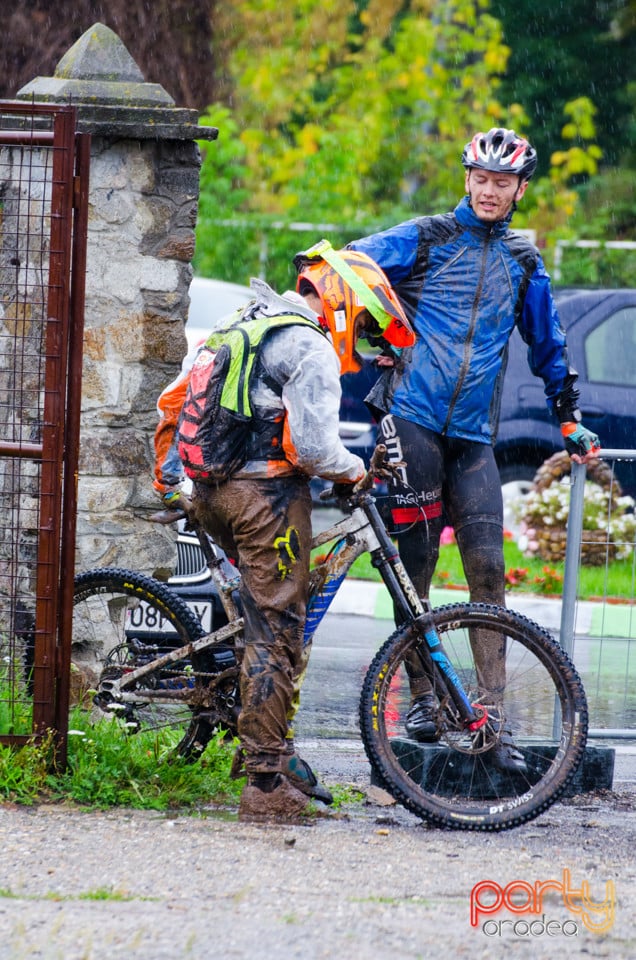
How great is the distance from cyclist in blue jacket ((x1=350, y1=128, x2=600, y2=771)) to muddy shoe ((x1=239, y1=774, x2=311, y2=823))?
0.98 metres

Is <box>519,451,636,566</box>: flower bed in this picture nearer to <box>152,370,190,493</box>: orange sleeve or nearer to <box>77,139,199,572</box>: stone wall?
<box>77,139,199,572</box>: stone wall

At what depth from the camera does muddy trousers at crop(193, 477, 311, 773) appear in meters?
4.80

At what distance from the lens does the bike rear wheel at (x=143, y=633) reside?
17.2 ft

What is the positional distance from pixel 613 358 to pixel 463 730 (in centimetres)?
680

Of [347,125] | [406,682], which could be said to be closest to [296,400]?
[406,682]

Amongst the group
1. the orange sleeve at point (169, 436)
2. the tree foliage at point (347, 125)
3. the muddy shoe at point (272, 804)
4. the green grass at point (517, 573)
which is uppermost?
the tree foliage at point (347, 125)

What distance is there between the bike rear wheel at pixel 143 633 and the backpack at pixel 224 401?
26.0 inches

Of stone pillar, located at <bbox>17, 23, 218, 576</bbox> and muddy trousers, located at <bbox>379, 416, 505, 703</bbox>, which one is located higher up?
stone pillar, located at <bbox>17, 23, 218, 576</bbox>

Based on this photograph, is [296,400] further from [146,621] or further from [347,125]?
[347,125]

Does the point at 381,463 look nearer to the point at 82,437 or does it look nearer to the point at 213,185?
the point at 82,437

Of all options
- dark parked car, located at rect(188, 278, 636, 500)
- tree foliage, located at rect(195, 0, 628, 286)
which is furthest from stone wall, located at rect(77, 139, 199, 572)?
tree foliage, located at rect(195, 0, 628, 286)

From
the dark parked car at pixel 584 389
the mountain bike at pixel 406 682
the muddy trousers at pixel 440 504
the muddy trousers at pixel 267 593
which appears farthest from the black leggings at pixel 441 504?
the dark parked car at pixel 584 389

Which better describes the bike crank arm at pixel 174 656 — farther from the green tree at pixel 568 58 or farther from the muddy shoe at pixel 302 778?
the green tree at pixel 568 58

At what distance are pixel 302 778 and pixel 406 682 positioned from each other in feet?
1.83
